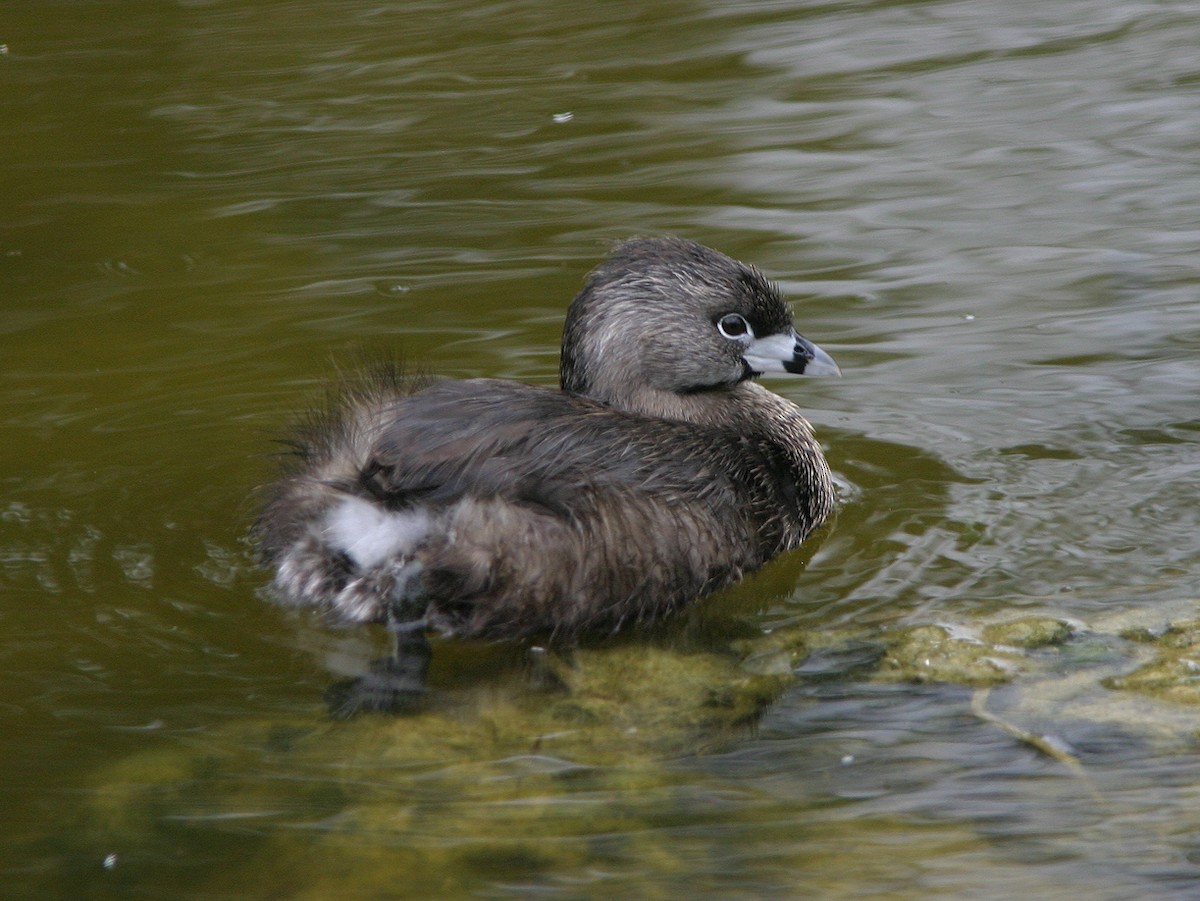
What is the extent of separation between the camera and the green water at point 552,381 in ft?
11.8

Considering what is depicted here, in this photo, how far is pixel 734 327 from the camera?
5.29 m

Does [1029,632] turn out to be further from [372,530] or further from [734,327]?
[372,530]

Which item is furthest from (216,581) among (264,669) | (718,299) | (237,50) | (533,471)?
(237,50)

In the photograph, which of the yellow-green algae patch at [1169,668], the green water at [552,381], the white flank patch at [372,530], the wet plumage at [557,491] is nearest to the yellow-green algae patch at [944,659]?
the green water at [552,381]

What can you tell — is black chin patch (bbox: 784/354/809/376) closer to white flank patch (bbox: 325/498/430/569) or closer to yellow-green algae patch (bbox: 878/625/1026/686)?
yellow-green algae patch (bbox: 878/625/1026/686)

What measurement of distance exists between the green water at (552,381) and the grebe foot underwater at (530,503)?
114 mm

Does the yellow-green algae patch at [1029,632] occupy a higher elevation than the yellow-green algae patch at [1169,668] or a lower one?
higher

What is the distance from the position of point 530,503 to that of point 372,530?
0.41m

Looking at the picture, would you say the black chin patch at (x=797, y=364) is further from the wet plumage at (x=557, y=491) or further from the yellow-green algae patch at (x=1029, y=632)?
the yellow-green algae patch at (x=1029, y=632)

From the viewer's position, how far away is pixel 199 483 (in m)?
5.32

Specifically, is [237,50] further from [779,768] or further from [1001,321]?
[779,768]

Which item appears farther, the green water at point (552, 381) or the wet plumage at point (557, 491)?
the wet plumage at point (557, 491)

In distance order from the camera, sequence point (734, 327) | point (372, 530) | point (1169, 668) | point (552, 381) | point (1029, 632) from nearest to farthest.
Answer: point (1169, 668) < point (1029, 632) < point (372, 530) < point (734, 327) < point (552, 381)

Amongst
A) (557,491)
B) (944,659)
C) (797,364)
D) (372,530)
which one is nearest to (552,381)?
(797,364)
